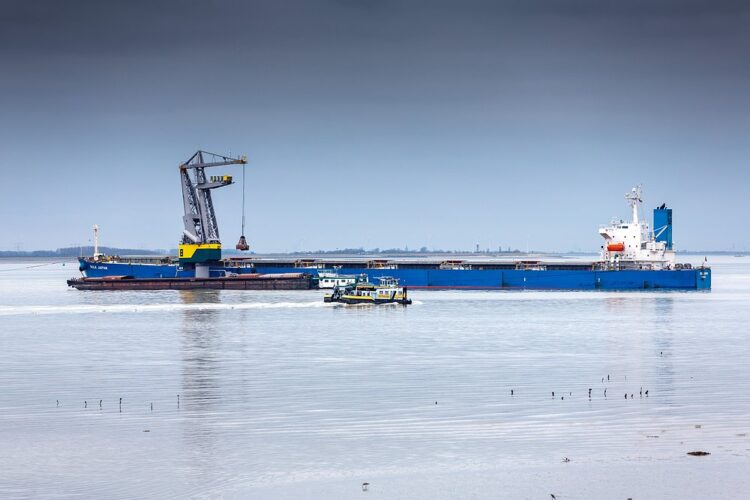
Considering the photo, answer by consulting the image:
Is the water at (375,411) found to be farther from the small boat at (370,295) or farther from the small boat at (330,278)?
the small boat at (330,278)

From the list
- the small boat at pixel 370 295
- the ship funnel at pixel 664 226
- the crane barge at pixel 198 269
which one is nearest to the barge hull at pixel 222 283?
the crane barge at pixel 198 269

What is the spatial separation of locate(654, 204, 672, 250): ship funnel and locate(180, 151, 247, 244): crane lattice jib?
42.8m

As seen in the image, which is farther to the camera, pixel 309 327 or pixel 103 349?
pixel 309 327

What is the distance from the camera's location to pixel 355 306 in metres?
71.4

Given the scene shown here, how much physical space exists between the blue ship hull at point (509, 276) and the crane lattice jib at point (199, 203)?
12.6 ft

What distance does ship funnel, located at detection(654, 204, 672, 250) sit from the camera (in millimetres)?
92188

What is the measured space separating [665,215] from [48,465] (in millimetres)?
79966

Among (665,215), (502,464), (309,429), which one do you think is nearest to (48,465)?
(309,429)

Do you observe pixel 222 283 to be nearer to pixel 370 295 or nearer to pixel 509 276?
pixel 370 295

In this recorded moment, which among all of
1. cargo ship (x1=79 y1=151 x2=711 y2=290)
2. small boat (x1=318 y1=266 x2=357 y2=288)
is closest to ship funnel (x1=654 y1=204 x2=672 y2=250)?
cargo ship (x1=79 y1=151 x2=711 y2=290)

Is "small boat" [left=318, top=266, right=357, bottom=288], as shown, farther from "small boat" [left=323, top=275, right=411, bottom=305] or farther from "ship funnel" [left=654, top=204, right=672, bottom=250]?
"ship funnel" [left=654, top=204, right=672, bottom=250]

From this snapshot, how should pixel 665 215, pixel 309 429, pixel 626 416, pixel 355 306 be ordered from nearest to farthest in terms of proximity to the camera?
pixel 309 429, pixel 626 416, pixel 355 306, pixel 665 215

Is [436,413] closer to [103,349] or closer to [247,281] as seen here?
[103,349]

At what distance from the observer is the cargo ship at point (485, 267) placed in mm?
91625
